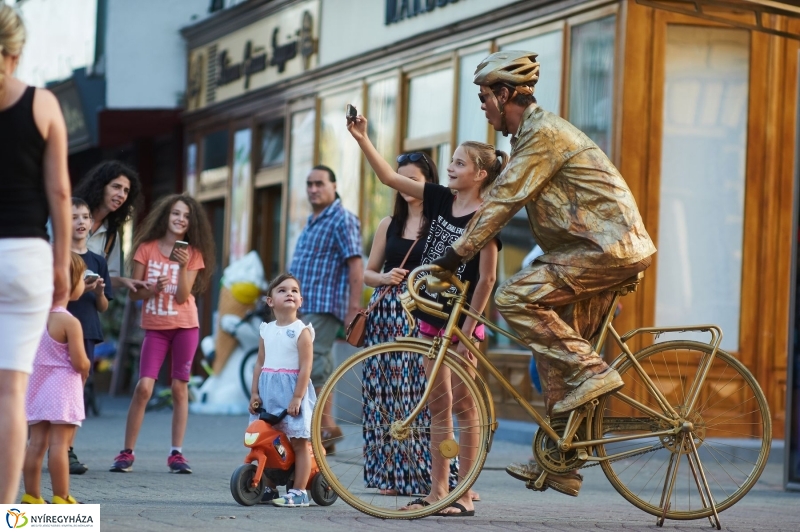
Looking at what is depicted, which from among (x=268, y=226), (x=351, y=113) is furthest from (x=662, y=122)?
(x=268, y=226)

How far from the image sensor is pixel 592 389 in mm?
6074

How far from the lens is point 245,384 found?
49.9 ft

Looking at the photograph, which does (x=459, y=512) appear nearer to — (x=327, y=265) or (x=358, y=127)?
(x=358, y=127)

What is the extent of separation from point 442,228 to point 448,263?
1.00m

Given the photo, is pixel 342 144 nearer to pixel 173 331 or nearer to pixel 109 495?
pixel 173 331

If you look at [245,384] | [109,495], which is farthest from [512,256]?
[109,495]

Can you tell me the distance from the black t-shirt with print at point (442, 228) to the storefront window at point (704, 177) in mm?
5268

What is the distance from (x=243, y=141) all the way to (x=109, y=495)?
12.8m

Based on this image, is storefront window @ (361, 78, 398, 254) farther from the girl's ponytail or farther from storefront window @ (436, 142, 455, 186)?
the girl's ponytail

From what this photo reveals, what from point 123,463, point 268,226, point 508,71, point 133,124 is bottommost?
point 123,463

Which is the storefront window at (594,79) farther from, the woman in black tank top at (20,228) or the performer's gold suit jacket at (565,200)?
the woman in black tank top at (20,228)

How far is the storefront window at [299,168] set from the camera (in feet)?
57.3

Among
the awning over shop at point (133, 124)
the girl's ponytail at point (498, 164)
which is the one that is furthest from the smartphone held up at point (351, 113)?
the awning over shop at point (133, 124)

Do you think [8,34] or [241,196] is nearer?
[8,34]
